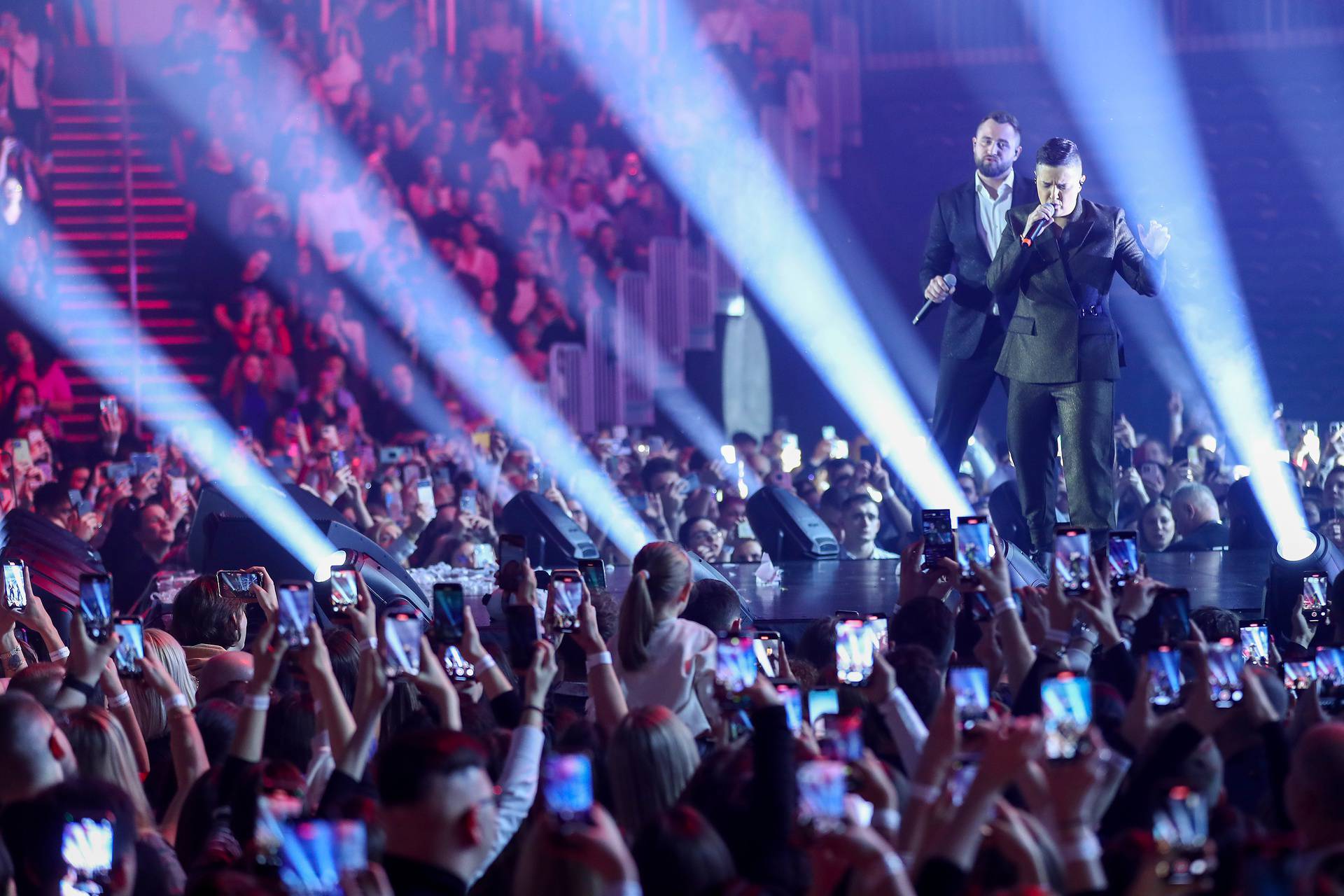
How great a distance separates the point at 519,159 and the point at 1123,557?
32.0 feet

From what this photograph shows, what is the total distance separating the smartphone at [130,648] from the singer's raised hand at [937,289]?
140 inches

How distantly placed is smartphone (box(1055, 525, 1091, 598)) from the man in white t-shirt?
975cm

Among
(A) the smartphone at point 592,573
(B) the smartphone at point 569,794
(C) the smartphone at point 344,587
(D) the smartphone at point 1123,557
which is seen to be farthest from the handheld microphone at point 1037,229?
(B) the smartphone at point 569,794

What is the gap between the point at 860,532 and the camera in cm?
732

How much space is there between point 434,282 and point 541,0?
9.20 feet

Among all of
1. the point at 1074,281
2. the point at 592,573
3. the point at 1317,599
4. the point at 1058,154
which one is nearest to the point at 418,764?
the point at 592,573

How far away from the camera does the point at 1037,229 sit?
216 inches

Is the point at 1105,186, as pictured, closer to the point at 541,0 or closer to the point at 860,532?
the point at 541,0

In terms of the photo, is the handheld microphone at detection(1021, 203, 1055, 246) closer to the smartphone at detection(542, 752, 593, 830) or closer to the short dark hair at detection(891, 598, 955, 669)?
the short dark hair at detection(891, 598, 955, 669)

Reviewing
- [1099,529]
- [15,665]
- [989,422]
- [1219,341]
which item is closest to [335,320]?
[989,422]

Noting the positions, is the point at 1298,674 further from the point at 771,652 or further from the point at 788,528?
the point at 788,528

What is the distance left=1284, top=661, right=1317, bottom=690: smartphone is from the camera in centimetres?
288

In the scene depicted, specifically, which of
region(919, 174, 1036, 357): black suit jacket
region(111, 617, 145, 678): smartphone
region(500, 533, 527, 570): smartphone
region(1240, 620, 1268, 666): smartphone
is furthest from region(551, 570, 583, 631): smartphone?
region(919, 174, 1036, 357): black suit jacket

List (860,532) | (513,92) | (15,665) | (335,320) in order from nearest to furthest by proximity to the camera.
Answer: (15,665), (860,532), (335,320), (513,92)
